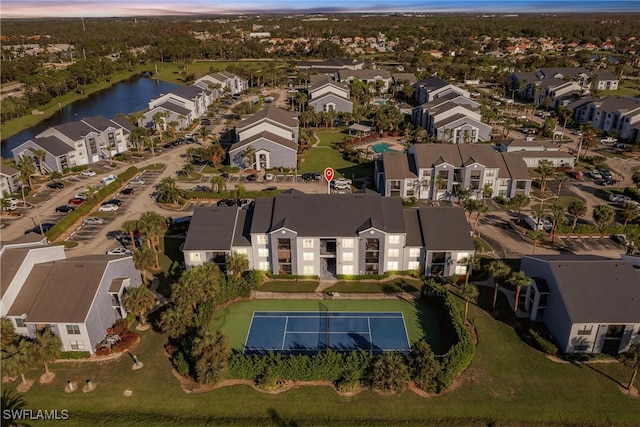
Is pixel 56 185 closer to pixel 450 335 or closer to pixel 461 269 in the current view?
pixel 461 269

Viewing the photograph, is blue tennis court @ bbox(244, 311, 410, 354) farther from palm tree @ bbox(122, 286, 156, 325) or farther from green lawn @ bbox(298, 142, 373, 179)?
green lawn @ bbox(298, 142, 373, 179)

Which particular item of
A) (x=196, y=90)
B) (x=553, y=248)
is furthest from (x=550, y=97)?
(x=196, y=90)

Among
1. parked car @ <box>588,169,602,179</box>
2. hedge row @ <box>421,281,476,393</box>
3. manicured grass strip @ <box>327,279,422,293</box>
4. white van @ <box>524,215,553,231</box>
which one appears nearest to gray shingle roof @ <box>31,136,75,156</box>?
manicured grass strip @ <box>327,279,422,293</box>

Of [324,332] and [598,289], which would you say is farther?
[324,332]

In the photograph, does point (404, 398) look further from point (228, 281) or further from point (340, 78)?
point (340, 78)

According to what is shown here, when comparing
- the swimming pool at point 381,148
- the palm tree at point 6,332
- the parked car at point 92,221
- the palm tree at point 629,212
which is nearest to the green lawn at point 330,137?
the swimming pool at point 381,148

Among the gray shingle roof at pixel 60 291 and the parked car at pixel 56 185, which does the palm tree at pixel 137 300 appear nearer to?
the gray shingle roof at pixel 60 291

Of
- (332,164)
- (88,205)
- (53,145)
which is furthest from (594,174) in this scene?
(53,145)
